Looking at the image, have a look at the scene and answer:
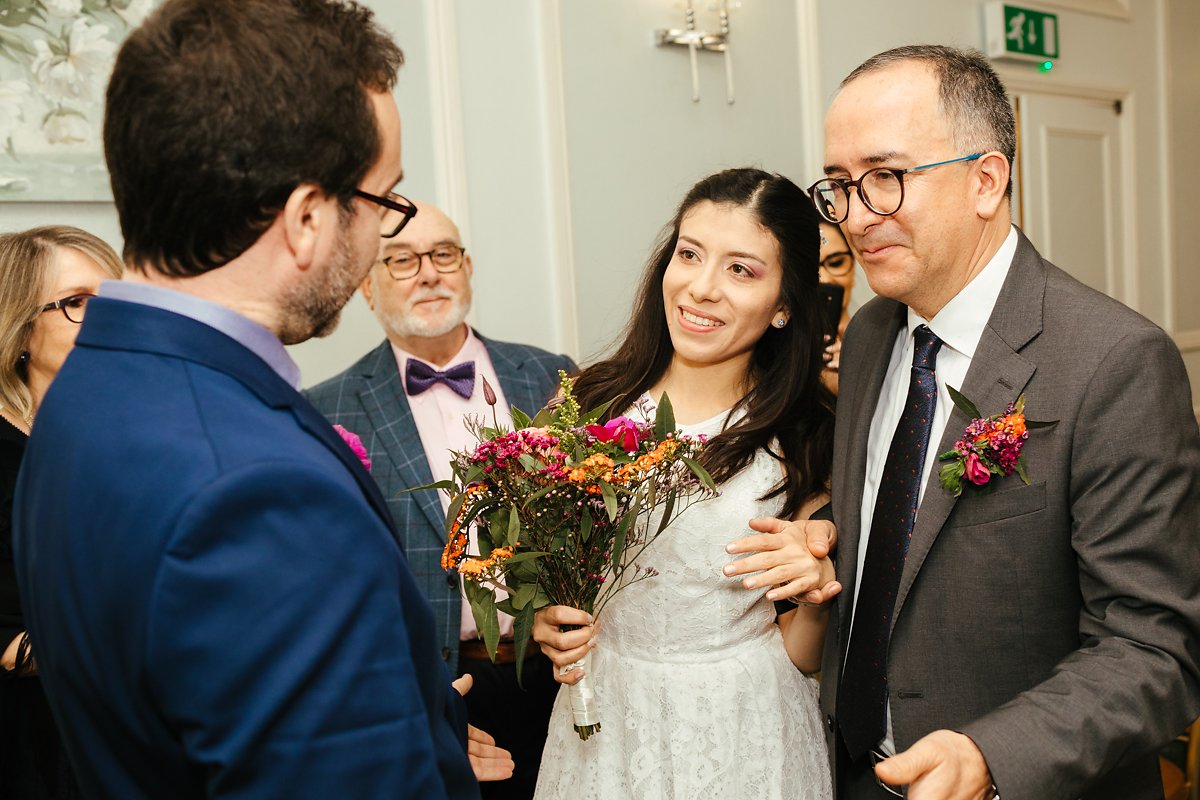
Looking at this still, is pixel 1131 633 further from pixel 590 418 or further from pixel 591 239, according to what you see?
pixel 591 239

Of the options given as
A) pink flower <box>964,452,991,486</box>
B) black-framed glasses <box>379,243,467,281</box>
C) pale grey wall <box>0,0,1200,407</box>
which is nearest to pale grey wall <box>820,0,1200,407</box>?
pale grey wall <box>0,0,1200,407</box>

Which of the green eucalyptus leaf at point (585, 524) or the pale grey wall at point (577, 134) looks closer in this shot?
the green eucalyptus leaf at point (585, 524)

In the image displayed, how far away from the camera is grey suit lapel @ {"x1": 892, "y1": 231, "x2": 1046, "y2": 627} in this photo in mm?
1628

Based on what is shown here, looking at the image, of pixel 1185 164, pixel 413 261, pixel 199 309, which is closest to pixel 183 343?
pixel 199 309

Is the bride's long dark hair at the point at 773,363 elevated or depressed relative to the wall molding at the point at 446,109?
depressed

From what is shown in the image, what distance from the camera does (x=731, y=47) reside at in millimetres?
4570

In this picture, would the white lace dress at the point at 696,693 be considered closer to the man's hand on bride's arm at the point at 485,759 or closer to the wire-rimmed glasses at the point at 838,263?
the man's hand on bride's arm at the point at 485,759

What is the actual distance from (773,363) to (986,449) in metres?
0.86

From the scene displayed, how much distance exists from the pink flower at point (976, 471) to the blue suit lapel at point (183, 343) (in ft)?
3.34

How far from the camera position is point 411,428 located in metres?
2.93

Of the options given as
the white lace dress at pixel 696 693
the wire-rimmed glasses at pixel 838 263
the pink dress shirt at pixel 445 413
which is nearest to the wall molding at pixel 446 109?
the pink dress shirt at pixel 445 413

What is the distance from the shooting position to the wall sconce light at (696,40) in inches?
170

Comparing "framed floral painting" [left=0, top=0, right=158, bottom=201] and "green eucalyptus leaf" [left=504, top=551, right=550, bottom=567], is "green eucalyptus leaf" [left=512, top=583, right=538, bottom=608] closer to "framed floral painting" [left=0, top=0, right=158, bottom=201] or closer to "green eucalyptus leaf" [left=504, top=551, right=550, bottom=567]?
"green eucalyptus leaf" [left=504, top=551, right=550, bottom=567]

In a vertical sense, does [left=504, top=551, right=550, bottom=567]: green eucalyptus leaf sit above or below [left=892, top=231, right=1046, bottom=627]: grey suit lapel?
below
